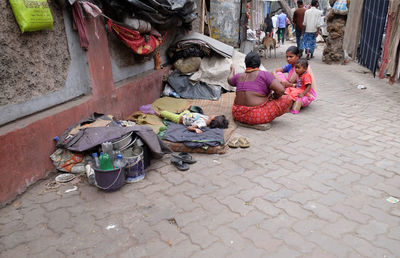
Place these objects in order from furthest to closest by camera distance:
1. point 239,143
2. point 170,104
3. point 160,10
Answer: point 170,104 → point 160,10 → point 239,143

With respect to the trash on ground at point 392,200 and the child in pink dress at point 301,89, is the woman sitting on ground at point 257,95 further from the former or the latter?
the trash on ground at point 392,200

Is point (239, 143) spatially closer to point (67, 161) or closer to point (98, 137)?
point (98, 137)

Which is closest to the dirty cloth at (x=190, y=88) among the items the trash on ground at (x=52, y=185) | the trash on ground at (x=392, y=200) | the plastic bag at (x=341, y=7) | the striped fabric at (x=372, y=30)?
the trash on ground at (x=52, y=185)

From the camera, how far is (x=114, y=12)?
4633 mm

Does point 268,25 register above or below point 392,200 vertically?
above

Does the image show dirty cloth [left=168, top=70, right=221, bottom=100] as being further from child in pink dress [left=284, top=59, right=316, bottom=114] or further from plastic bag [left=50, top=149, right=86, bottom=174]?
plastic bag [left=50, top=149, right=86, bottom=174]

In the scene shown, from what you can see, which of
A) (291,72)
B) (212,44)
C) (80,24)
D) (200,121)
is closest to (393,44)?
(291,72)

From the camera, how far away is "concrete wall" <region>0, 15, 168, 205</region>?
2885 mm

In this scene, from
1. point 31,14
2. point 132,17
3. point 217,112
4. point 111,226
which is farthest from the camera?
point 217,112

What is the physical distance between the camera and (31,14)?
2945 millimetres

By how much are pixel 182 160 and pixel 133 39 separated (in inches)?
90.9

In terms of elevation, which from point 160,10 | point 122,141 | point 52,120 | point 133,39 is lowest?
point 122,141

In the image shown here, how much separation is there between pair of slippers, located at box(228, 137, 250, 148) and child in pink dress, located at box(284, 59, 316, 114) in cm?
174

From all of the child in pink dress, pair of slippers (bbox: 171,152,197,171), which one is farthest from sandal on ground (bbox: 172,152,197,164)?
the child in pink dress
